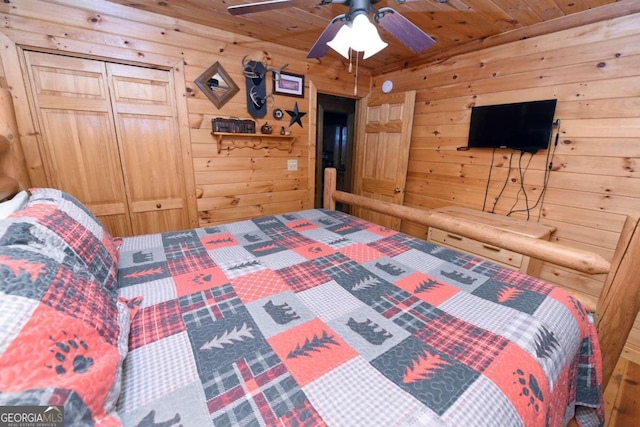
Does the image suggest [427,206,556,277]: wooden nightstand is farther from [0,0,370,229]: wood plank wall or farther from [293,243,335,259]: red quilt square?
[0,0,370,229]: wood plank wall

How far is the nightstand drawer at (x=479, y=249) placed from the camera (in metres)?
2.10

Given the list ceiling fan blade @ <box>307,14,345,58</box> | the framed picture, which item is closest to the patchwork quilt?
ceiling fan blade @ <box>307,14,345,58</box>

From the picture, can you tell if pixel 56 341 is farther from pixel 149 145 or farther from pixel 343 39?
pixel 149 145

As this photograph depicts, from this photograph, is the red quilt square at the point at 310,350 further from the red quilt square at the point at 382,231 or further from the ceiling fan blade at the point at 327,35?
the ceiling fan blade at the point at 327,35

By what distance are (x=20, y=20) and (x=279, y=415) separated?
293cm

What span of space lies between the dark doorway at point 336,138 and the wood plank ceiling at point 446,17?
50.6 inches

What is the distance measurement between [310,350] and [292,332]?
100mm

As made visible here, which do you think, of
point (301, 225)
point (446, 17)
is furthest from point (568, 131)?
point (301, 225)

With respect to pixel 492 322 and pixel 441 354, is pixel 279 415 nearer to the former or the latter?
pixel 441 354

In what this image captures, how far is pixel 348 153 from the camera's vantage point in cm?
420

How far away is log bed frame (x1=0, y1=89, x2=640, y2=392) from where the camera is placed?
1.06 meters

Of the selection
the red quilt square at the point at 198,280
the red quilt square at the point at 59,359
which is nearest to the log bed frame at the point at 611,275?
the red quilt square at the point at 198,280

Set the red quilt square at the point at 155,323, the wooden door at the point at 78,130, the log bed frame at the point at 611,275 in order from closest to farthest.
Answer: the red quilt square at the point at 155,323 → the log bed frame at the point at 611,275 → the wooden door at the point at 78,130

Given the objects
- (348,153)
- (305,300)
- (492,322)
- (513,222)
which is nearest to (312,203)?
(348,153)
